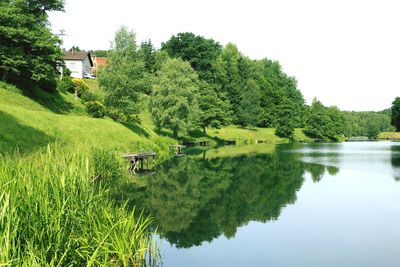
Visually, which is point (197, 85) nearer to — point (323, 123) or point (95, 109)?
point (95, 109)

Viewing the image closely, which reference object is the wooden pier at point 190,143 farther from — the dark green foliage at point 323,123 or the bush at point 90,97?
the dark green foliage at point 323,123

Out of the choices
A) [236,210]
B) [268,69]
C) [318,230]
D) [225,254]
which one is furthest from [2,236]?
[268,69]

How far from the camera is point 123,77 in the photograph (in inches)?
2224

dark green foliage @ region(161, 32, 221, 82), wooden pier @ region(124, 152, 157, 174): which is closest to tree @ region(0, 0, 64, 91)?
wooden pier @ region(124, 152, 157, 174)

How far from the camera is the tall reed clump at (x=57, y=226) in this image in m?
9.00

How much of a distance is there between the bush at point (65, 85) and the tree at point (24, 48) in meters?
7.75

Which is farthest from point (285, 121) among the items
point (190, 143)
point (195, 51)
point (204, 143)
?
point (190, 143)

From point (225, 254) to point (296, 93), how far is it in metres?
146

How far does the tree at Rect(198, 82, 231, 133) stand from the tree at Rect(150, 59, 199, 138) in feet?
48.8

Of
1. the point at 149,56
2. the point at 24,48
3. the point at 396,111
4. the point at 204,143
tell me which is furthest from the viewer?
the point at 396,111

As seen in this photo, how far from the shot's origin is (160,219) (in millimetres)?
20812

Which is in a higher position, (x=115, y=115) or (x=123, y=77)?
(x=123, y=77)

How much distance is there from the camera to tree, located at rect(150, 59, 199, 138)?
70.6 metres

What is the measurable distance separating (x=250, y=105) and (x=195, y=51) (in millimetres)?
21799
